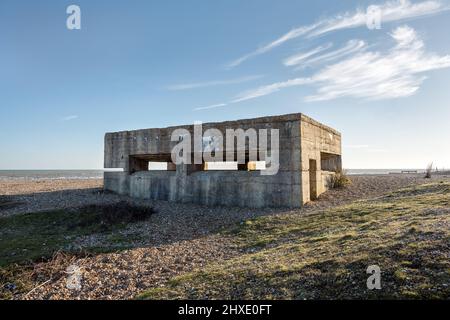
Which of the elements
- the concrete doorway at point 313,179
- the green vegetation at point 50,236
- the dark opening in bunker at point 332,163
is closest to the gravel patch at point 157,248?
the green vegetation at point 50,236

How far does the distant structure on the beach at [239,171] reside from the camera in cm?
1203

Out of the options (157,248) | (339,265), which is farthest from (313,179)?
(339,265)

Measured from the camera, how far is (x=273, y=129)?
489 inches

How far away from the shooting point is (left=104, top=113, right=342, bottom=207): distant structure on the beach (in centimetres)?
1203

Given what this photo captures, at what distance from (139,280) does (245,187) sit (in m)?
7.56

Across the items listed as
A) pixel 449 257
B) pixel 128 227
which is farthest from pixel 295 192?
pixel 449 257

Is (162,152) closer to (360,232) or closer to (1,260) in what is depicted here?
(1,260)

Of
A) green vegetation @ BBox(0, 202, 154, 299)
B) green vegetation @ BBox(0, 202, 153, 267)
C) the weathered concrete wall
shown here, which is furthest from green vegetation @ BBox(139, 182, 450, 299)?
green vegetation @ BBox(0, 202, 153, 267)

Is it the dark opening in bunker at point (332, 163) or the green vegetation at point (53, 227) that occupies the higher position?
the dark opening in bunker at point (332, 163)

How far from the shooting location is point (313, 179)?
44.2 feet

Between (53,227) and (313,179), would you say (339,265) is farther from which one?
(53,227)

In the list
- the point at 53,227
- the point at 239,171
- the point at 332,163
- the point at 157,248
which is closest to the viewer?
the point at 157,248

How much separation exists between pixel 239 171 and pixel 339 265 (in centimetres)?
868

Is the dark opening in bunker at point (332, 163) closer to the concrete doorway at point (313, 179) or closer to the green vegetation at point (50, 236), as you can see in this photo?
the concrete doorway at point (313, 179)
